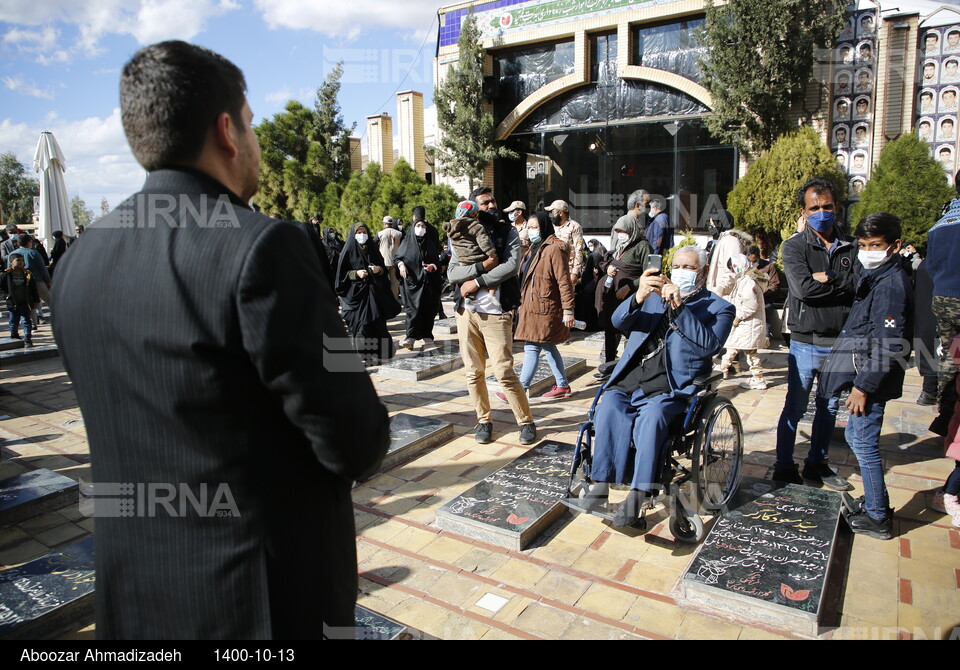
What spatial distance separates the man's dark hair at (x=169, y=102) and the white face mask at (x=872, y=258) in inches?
145

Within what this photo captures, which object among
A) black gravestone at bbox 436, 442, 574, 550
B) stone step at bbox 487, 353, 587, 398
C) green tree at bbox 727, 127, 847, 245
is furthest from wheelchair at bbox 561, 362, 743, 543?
green tree at bbox 727, 127, 847, 245

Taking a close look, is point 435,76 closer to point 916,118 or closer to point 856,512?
point 916,118

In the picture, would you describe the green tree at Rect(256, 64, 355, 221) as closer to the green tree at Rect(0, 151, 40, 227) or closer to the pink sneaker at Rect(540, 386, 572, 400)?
the pink sneaker at Rect(540, 386, 572, 400)

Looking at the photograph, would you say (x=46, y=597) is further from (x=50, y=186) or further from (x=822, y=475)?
(x=50, y=186)

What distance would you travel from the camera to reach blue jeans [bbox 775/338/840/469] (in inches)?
159

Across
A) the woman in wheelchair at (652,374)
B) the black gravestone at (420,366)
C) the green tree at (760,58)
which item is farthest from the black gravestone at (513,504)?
the green tree at (760,58)

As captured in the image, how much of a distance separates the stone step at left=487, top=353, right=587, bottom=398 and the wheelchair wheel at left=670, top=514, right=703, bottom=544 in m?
2.92

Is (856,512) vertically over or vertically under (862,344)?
under

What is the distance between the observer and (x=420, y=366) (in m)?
7.49

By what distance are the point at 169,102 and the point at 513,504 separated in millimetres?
3119

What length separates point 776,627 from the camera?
2.75 metres

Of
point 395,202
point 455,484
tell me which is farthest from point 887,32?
point 455,484

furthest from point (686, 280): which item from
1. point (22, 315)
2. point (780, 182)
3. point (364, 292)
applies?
point (22, 315)

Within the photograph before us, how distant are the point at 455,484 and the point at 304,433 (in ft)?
10.9
